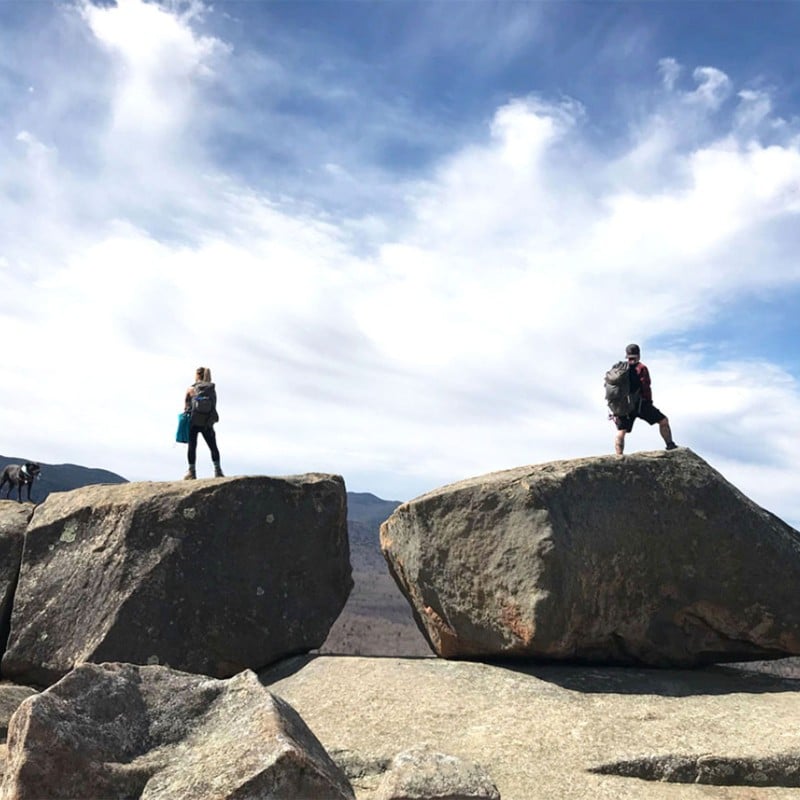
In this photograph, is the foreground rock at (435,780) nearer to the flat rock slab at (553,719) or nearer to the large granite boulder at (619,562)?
the flat rock slab at (553,719)

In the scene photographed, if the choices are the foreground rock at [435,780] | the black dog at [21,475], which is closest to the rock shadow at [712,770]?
the foreground rock at [435,780]

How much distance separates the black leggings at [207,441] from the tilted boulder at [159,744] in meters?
8.02

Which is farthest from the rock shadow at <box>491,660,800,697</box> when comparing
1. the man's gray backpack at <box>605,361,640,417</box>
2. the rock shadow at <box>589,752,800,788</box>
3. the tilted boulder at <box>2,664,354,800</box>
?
the tilted boulder at <box>2,664,354,800</box>

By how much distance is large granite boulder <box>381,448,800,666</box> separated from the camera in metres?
11.2

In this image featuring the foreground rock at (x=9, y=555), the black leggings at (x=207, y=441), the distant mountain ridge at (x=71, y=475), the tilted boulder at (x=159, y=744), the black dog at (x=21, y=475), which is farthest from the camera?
the distant mountain ridge at (x=71, y=475)

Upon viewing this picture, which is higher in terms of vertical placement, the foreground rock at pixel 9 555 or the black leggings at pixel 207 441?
the black leggings at pixel 207 441

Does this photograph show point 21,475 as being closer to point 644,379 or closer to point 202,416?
point 202,416

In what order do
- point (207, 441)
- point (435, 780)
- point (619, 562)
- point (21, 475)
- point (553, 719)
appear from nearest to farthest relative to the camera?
point (435, 780) → point (553, 719) → point (619, 562) → point (207, 441) → point (21, 475)

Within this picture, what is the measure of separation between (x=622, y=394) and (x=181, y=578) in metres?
7.33

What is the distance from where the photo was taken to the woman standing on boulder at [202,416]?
1474 cm

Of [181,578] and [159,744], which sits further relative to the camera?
[181,578]

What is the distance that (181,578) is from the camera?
39.9 feet

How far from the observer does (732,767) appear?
8.67 meters

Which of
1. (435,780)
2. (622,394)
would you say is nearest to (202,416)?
(622,394)
